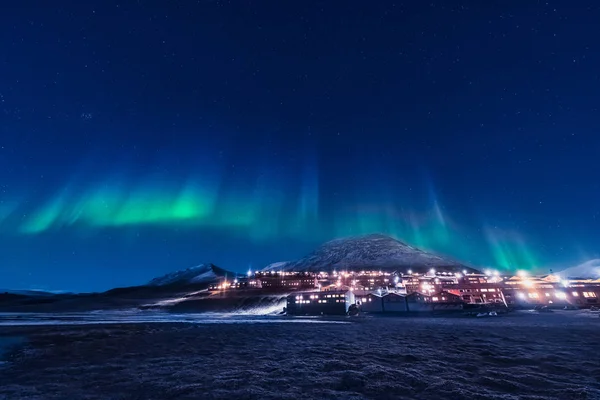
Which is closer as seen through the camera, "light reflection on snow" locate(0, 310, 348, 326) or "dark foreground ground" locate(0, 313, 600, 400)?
"dark foreground ground" locate(0, 313, 600, 400)

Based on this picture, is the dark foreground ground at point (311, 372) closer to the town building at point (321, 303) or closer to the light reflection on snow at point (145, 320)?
the light reflection on snow at point (145, 320)

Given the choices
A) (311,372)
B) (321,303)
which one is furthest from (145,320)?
(311,372)

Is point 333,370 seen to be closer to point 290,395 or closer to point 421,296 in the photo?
point 290,395

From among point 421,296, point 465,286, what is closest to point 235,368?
point 421,296

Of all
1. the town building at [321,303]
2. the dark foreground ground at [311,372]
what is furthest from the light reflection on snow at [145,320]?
the dark foreground ground at [311,372]

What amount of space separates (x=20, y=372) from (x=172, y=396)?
15.9 m

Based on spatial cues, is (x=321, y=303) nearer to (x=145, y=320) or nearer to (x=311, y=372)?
(x=145, y=320)

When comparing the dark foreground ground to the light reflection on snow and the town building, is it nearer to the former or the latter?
the light reflection on snow

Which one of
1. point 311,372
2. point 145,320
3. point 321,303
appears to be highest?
point 321,303

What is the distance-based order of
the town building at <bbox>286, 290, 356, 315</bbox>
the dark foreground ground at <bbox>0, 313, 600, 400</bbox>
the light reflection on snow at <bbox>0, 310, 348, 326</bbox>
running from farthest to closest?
the town building at <bbox>286, 290, 356, 315</bbox> → the light reflection on snow at <bbox>0, 310, 348, 326</bbox> → the dark foreground ground at <bbox>0, 313, 600, 400</bbox>

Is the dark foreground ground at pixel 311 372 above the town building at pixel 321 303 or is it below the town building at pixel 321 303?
below

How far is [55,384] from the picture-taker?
60.0ft

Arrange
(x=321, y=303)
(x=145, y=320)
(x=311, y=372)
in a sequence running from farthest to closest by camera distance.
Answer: (x=321, y=303) < (x=145, y=320) < (x=311, y=372)

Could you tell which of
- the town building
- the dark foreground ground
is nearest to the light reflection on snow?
the town building
